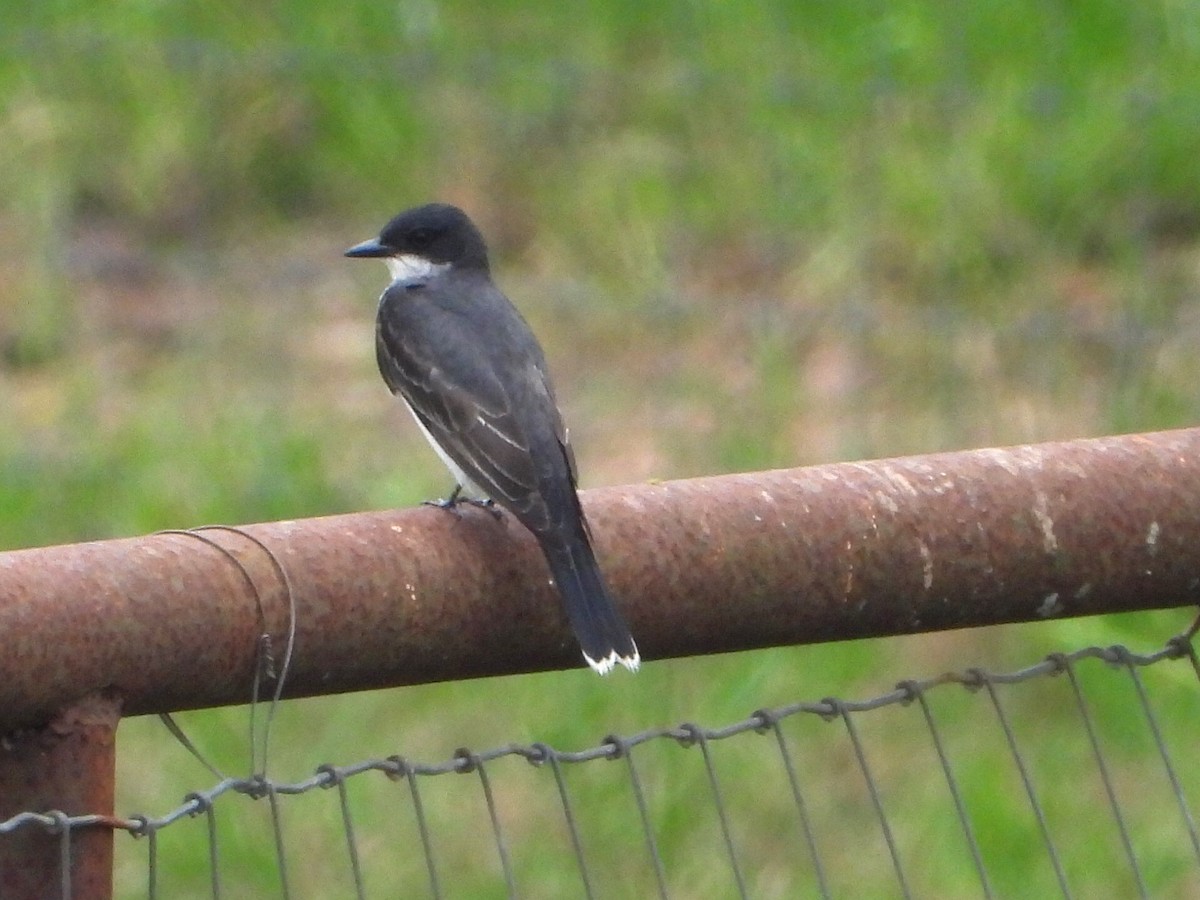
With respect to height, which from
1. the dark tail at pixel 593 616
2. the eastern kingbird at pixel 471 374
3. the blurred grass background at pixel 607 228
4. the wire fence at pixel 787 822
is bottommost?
the wire fence at pixel 787 822

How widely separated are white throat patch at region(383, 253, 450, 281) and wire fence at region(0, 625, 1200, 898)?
103cm

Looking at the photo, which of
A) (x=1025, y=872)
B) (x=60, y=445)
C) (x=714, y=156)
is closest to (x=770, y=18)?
(x=714, y=156)

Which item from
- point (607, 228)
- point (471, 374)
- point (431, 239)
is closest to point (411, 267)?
point (431, 239)

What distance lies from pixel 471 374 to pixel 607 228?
11.0ft

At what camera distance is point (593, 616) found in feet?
8.14

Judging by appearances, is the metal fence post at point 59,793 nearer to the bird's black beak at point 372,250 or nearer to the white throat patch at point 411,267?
the white throat patch at point 411,267

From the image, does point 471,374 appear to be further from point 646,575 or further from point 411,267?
point 646,575

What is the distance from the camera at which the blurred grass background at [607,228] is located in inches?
249

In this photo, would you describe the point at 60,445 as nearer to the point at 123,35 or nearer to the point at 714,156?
the point at 123,35

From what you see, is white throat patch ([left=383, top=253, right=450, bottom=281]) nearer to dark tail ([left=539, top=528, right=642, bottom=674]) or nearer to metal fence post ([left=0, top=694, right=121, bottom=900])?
dark tail ([left=539, top=528, right=642, bottom=674])

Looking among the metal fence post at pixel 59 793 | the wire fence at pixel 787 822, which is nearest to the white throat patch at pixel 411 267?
the wire fence at pixel 787 822

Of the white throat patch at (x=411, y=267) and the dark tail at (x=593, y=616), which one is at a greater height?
the dark tail at (x=593, y=616)

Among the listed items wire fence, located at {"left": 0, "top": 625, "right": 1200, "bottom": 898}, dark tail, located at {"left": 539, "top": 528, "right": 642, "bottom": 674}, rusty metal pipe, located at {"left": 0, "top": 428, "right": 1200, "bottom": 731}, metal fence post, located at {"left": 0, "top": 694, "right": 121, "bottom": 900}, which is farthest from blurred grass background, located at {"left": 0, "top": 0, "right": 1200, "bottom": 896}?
metal fence post, located at {"left": 0, "top": 694, "right": 121, "bottom": 900}

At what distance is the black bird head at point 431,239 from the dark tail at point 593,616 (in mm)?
2463
